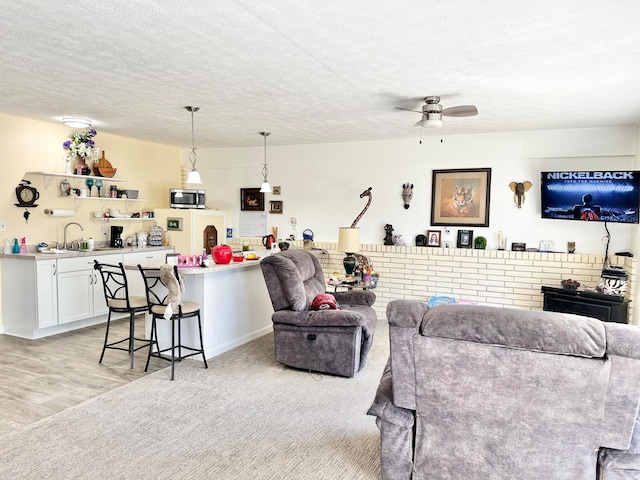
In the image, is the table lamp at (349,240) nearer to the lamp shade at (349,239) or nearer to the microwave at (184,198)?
the lamp shade at (349,239)

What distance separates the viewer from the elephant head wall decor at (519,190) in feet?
18.0

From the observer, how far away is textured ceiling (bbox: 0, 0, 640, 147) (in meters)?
2.32

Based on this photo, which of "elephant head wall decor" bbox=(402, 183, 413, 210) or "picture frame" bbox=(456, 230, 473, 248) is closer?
"picture frame" bbox=(456, 230, 473, 248)

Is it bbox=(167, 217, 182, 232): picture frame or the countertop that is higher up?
bbox=(167, 217, 182, 232): picture frame

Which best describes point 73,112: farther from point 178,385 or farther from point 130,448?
point 130,448

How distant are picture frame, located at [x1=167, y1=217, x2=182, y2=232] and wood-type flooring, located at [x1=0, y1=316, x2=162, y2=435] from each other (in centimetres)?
195

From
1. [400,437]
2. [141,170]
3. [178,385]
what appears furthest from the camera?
[141,170]

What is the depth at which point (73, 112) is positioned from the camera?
477 cm

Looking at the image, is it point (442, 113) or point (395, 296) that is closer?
point (442, 113)

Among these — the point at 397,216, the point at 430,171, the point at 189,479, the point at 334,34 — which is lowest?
the point at 189,479

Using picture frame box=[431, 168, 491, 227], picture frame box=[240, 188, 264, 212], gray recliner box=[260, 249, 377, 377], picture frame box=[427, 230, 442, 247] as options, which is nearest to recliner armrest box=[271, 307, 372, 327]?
gray recliner box=[260, 249, 377, 377]

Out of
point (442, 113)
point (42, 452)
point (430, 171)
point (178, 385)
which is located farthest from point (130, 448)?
point (430, 171)

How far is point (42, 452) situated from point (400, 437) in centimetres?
210

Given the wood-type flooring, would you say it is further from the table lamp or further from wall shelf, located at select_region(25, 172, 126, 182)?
the table lamp
